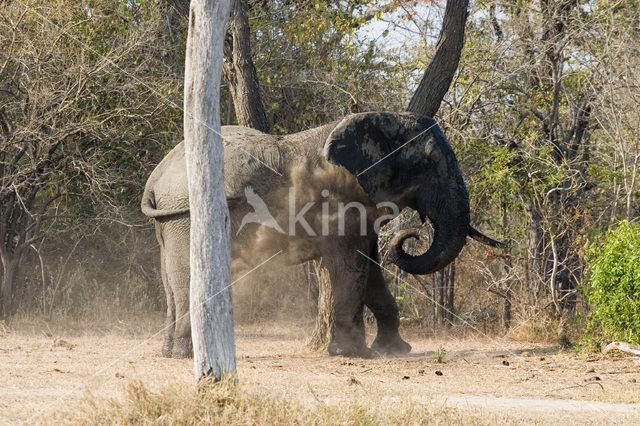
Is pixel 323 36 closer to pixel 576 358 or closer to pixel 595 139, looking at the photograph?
pixel 595 139

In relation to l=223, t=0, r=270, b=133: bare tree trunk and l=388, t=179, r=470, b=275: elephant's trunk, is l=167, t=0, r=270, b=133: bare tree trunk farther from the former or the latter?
l=388, t=179, r=470, b=275: elephant's trunk

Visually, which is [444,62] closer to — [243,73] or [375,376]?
[243,73]

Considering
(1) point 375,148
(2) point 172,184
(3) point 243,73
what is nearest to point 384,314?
(1) point 375,148

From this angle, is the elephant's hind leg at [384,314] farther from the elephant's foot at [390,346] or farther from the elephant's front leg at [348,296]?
the elephant's front leg at [348,296]

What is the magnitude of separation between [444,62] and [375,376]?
480cm

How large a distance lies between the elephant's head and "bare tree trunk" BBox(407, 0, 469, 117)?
113 centimetres

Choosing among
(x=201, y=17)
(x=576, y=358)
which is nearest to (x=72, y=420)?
(x=201, y=17)

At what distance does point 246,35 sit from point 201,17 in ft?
19.7

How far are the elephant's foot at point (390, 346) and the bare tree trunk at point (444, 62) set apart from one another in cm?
306

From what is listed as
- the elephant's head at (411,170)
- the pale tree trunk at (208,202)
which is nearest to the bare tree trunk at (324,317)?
the elephant's head at (411,170)

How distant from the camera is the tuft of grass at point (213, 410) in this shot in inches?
238

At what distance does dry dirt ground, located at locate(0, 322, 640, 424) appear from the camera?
23.6 ft

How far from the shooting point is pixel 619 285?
10984mm

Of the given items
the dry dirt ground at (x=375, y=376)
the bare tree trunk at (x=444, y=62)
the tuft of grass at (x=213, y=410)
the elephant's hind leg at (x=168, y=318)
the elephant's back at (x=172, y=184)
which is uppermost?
the bare tree trunk at (x=444, y=62)
